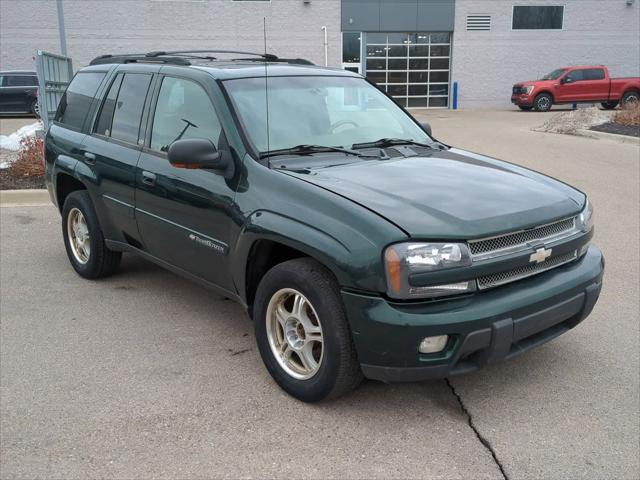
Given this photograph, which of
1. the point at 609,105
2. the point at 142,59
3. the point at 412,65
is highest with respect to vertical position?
the point at 142,59

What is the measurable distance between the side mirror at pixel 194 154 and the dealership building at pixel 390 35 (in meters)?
27.4

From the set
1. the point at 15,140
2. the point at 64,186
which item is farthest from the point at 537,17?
the point at 64,186

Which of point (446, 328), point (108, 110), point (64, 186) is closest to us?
point (446, 328)

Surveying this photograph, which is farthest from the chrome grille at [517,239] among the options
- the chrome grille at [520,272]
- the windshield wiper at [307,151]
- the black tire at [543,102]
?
the black tire at [543,102]

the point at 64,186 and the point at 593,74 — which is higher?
the point at 593,74

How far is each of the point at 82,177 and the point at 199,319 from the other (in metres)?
1.63

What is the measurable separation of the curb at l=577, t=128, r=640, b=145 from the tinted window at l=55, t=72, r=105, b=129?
41.7 feet

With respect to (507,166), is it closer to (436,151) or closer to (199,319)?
(436,151)

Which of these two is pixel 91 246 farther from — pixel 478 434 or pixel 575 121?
pixel 575 121

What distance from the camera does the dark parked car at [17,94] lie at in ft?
77.4

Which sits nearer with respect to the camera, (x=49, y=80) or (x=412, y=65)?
(x=49, y=80)

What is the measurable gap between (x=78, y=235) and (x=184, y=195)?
202 cm

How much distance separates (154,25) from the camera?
29.6 m

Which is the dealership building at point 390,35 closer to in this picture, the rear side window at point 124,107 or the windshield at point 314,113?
the rear side window at point 124,107
